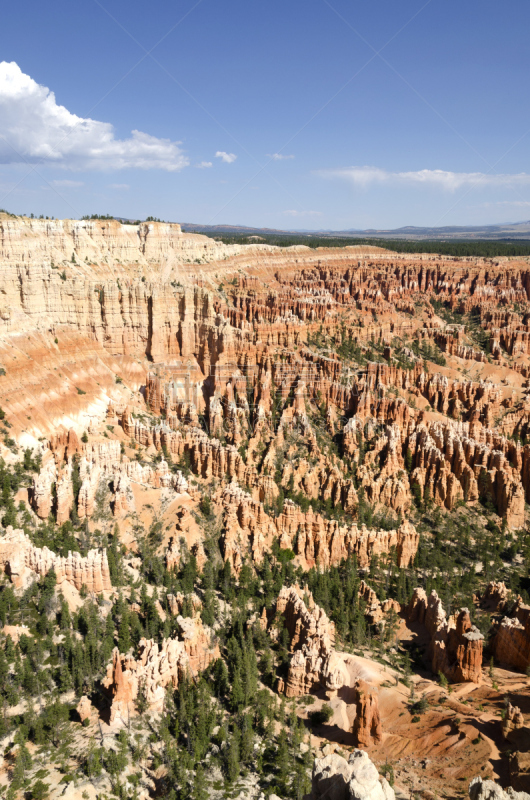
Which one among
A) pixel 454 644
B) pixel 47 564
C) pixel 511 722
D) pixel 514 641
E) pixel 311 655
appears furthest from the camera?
pixel 47 564

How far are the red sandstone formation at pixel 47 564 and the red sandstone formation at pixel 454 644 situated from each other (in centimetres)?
2556

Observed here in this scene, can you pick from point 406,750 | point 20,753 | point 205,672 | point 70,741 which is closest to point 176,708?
point 205,672

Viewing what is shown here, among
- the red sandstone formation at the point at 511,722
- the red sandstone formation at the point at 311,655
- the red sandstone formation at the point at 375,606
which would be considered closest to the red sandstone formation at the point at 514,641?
the red sandstone formation at the point at 375,606

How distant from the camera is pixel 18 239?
213 feet

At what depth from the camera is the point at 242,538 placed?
168 ft

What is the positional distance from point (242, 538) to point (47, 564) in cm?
1755

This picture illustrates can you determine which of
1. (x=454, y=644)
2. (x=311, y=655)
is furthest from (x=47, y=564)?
(x=454, y=644)

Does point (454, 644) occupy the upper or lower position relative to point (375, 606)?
upper

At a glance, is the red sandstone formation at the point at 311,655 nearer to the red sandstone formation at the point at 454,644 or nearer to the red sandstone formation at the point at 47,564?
the red sandstone formation at the point at 454,644

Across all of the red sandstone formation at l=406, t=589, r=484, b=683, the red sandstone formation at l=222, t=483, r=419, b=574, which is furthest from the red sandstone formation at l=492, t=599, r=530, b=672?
the red sandstone formation at l=222, t=483, r=419, b=574

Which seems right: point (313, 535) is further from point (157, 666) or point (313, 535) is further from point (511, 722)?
point (511, 722)

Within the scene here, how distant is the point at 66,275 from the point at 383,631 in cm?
5382

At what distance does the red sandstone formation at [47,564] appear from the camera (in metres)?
40.2

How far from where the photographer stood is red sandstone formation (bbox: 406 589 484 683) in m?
36.8
